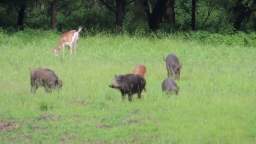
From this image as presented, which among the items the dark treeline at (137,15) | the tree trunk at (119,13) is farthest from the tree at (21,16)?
the tree trunk at (119,13)

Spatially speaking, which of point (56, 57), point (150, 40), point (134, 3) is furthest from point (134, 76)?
point (134, 3)

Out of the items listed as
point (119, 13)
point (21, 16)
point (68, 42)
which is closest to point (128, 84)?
point (68, 42)

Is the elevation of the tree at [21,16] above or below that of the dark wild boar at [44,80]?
above

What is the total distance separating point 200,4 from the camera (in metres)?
37.8

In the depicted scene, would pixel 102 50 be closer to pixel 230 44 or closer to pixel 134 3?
pixel 230 44

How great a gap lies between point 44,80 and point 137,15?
22407mm

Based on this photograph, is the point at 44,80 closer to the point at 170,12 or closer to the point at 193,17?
the point at 193,17

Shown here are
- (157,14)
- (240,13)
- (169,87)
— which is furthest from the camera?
(240,13)

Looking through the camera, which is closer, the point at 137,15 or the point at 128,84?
the point at 128,84

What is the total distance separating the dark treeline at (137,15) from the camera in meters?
33.4

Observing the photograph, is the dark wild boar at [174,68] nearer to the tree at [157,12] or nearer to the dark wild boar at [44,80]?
the dark wild boar at [44,80]

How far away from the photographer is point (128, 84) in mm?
13219

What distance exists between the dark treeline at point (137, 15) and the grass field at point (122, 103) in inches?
427

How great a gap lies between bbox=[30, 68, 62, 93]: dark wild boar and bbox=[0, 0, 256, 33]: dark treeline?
18.0 meters
